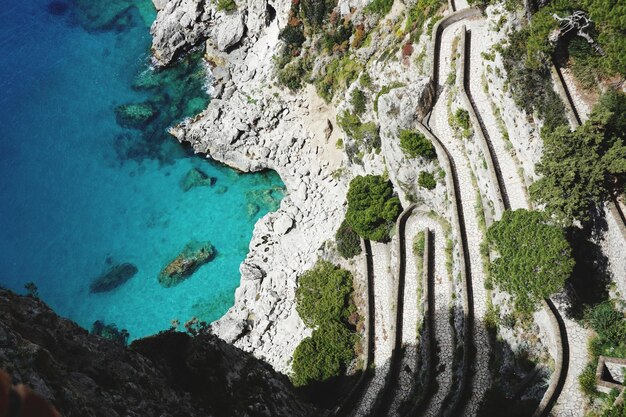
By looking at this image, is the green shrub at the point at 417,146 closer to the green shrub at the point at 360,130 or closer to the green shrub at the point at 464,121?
the green shrub at the point at 464,121

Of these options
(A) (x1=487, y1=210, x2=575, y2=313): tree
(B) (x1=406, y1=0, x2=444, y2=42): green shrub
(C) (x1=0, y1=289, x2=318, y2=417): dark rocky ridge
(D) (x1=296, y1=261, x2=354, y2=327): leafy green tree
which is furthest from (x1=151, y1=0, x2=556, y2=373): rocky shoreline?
(C) (x1=0, y1=289, x2=318, y2=417): dark rocky ridge

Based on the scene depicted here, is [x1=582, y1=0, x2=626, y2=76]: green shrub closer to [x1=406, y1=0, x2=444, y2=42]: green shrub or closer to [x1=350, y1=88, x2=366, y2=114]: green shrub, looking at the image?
[x1=406, y1=0, x2=444, y2=42]: green shrub

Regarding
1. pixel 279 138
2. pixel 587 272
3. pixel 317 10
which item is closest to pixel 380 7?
pixel 317 10

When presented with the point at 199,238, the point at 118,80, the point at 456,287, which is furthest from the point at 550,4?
the point at 118,80

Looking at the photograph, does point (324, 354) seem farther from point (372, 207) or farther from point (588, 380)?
point (588, 380)

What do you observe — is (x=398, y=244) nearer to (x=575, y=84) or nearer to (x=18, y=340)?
(x=575, y=84)

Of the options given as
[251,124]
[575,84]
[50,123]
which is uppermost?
[50,123]

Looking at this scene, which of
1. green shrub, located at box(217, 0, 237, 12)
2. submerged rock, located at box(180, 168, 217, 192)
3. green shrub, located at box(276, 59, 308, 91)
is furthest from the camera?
green shrub, located at box(217, 0, 237, 12)
